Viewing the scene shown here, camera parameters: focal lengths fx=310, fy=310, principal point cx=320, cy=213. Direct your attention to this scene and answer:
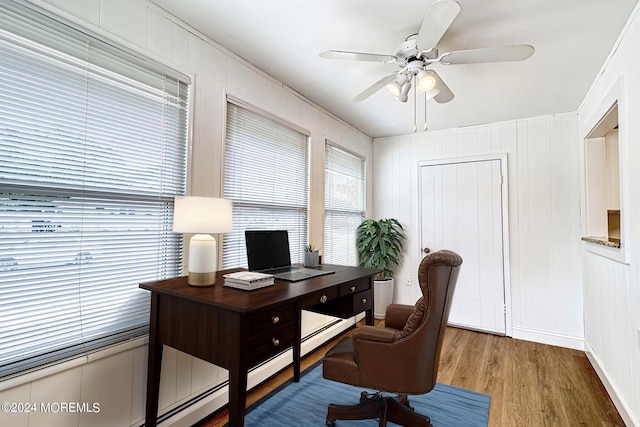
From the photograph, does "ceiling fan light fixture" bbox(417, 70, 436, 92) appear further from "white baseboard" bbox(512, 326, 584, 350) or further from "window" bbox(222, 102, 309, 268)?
"white baseboard" bbox(512, 326, 584, 350)

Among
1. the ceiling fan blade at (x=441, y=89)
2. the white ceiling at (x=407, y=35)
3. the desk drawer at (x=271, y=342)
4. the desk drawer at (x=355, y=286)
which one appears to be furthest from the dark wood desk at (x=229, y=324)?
the white ceiling at (x=407, y=35)

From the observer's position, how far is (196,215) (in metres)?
1.53

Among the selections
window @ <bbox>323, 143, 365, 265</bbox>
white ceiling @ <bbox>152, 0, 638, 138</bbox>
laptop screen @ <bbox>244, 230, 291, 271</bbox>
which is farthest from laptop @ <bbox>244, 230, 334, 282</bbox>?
white ceiling @ <bbox>152, 0, 638, 138</bbox>

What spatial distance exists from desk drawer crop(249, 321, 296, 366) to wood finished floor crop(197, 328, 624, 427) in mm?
879

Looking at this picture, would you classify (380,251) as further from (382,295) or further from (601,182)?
(601,182)

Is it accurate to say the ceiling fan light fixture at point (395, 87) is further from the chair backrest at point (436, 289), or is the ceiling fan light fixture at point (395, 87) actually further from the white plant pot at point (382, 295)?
the white plant pot at point (382, 295)

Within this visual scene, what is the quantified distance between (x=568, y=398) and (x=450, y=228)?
6.44 ft

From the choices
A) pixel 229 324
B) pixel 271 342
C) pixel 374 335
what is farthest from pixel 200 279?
pixel 374 335

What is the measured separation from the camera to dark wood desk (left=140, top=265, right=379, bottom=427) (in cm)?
126

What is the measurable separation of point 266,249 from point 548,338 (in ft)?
10.4

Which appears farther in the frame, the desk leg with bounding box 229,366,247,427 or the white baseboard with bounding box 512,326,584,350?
the white baseboard with bounding box 512,326,584,350

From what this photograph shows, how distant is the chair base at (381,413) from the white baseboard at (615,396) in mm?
1219

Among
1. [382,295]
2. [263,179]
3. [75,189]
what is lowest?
[382,295]

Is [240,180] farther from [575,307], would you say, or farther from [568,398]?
[575,307]
